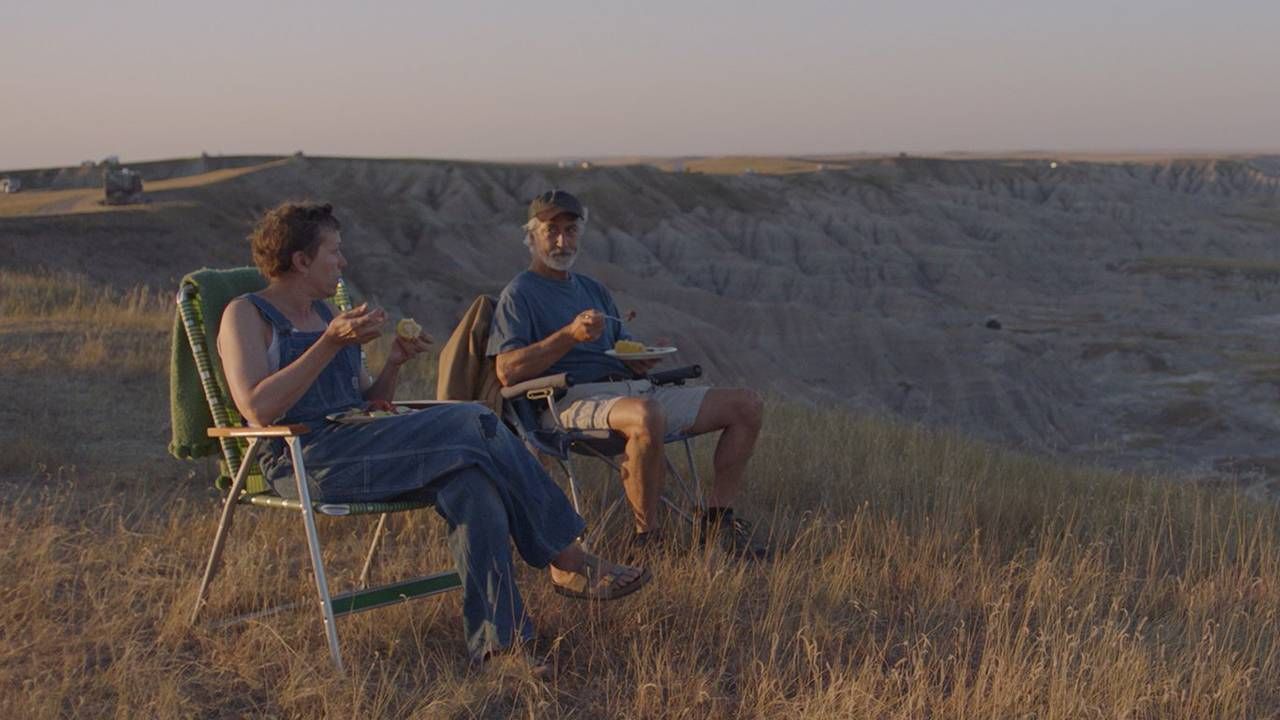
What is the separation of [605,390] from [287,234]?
5.65ft

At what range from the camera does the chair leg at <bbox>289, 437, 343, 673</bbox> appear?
382 cm

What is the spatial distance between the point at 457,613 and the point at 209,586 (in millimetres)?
812

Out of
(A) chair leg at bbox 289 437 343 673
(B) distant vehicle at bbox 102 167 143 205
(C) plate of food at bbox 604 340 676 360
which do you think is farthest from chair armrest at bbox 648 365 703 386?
(B) distant vehicle at bbox 102 167 143 205

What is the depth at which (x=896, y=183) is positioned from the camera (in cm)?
7625

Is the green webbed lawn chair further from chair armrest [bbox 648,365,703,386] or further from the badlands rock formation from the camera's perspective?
the badlands rock formation

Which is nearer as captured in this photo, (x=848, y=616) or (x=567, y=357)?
(x=848, y=616)

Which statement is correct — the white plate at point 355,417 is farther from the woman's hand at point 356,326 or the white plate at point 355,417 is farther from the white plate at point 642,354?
the white plate at point 642,354

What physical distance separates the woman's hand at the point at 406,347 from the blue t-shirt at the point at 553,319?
0.92 m

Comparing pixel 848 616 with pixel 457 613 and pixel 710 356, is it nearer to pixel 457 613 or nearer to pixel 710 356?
pixel 457 613

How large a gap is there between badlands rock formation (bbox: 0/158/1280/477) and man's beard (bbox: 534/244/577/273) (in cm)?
1406

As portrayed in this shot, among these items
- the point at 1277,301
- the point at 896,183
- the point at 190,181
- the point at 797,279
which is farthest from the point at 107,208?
the point at 896,183

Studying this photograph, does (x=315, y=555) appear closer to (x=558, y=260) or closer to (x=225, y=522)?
(x=225, y=522)

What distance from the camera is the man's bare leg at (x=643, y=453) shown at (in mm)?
5062

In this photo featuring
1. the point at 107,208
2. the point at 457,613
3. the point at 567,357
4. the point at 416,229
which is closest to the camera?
the point at 457,613
